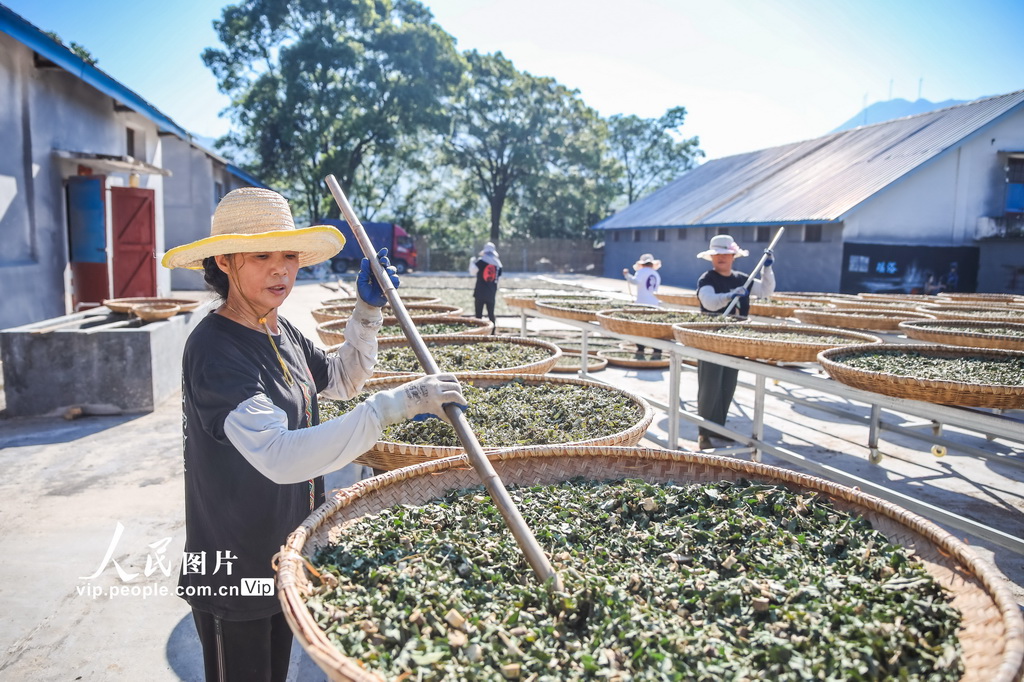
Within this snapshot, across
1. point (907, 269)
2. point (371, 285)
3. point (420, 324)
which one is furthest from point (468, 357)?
point (907, 269)

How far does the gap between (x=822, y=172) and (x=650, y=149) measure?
74.4 feet

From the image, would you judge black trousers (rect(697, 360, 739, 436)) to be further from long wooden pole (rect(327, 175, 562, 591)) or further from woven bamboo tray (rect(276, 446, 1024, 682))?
long wooden pole (rect(327, 175, 562, 591))

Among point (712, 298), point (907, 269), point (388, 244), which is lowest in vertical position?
point (712, 298)

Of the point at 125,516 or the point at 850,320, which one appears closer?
the point at 125,516

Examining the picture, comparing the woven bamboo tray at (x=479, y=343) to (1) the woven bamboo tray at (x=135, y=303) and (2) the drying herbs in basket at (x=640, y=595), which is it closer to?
(2) the drying herbs in basket at (x=640, y=595)

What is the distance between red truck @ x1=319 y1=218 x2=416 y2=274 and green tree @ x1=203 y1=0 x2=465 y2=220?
205 centimetres

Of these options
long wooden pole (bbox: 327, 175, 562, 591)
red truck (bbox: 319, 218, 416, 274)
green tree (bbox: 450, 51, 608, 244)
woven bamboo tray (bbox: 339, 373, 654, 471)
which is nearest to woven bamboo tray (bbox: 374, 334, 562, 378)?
woven bamboo tray (bbox: 339, 373, 654, 471)

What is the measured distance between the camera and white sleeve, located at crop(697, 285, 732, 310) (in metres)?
5.08

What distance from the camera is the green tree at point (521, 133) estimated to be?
3122cm

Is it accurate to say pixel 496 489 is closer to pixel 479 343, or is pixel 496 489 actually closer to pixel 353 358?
pixel 353 358

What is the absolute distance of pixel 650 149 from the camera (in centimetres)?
4047

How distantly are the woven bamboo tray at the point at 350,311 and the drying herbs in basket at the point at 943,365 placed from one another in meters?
3.41

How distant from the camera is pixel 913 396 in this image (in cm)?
267

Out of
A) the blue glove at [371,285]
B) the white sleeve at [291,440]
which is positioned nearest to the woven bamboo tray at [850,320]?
the blue glove at [371,285]
